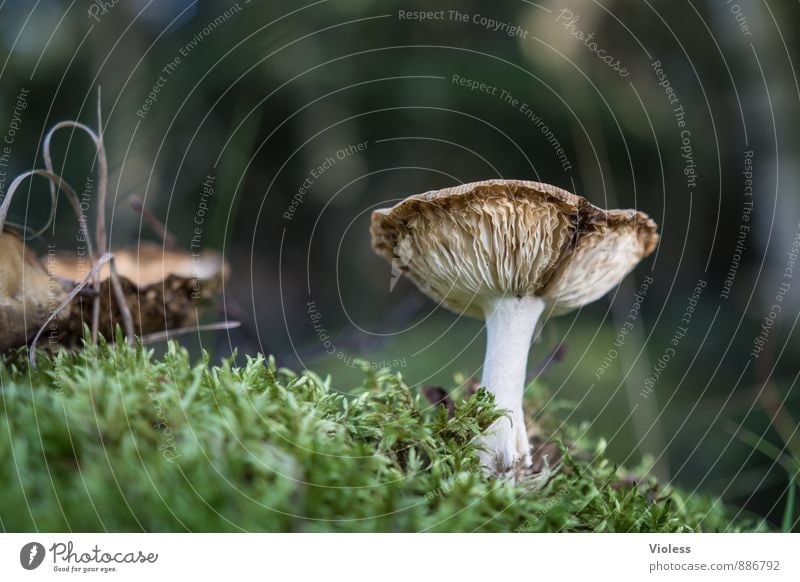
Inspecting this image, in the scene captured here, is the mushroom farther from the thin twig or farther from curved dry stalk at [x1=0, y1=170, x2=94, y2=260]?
curved dry stalk at [x1=0, y1=170, x2=94, y2=260]

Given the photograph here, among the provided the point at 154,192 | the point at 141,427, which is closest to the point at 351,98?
the point at 154,192

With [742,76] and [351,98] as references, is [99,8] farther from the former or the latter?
[742,76]

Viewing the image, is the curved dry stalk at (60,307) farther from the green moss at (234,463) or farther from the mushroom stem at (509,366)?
the mushroom stem at (509,366)

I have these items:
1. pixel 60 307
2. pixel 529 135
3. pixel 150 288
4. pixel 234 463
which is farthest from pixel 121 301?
pixel 529 135

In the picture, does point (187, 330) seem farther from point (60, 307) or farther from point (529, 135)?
point (529, 135)

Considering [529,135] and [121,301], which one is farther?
[529,135]
